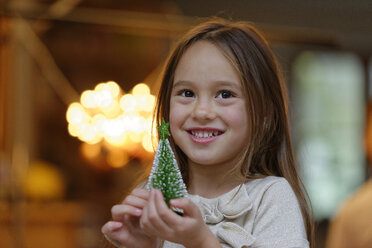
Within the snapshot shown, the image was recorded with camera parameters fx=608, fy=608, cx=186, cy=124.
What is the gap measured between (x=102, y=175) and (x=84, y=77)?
3.07 ft

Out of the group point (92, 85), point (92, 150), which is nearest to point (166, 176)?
point (92, 150)

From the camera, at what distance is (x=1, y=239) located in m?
4.55

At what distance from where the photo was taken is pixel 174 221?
94 centimetres

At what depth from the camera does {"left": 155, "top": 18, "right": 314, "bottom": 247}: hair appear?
1181 mm

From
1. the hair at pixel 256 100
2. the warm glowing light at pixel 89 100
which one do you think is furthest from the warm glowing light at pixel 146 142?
the hair at pixel 256 100

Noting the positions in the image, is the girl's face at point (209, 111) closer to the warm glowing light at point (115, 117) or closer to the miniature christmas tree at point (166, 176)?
the miniature christmas tree at point (166, 176)

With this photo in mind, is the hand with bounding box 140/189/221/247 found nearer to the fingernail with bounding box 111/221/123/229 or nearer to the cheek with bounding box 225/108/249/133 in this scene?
the fingernail with bounding box 111/221/123/229

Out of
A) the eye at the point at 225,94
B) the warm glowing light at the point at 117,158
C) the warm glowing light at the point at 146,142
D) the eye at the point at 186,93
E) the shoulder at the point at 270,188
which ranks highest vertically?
the warm glowing light at the point at 146,142

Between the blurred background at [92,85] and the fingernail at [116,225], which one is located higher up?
the blurred background at [92,85]

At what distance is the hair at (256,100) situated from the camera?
1.18 metres

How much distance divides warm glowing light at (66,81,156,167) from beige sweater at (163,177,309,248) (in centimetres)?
259

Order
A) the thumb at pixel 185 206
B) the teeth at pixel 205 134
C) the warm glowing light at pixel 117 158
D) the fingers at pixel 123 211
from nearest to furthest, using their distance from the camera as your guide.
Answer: the thumb at pixel 185 206 < the fingers at pixel 123 211 < the teeth at pixel 205 134 < the warm glowing light at pixel 117 158

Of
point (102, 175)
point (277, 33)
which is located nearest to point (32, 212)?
point (102, 175)

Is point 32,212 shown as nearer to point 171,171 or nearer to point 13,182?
point 13,182
